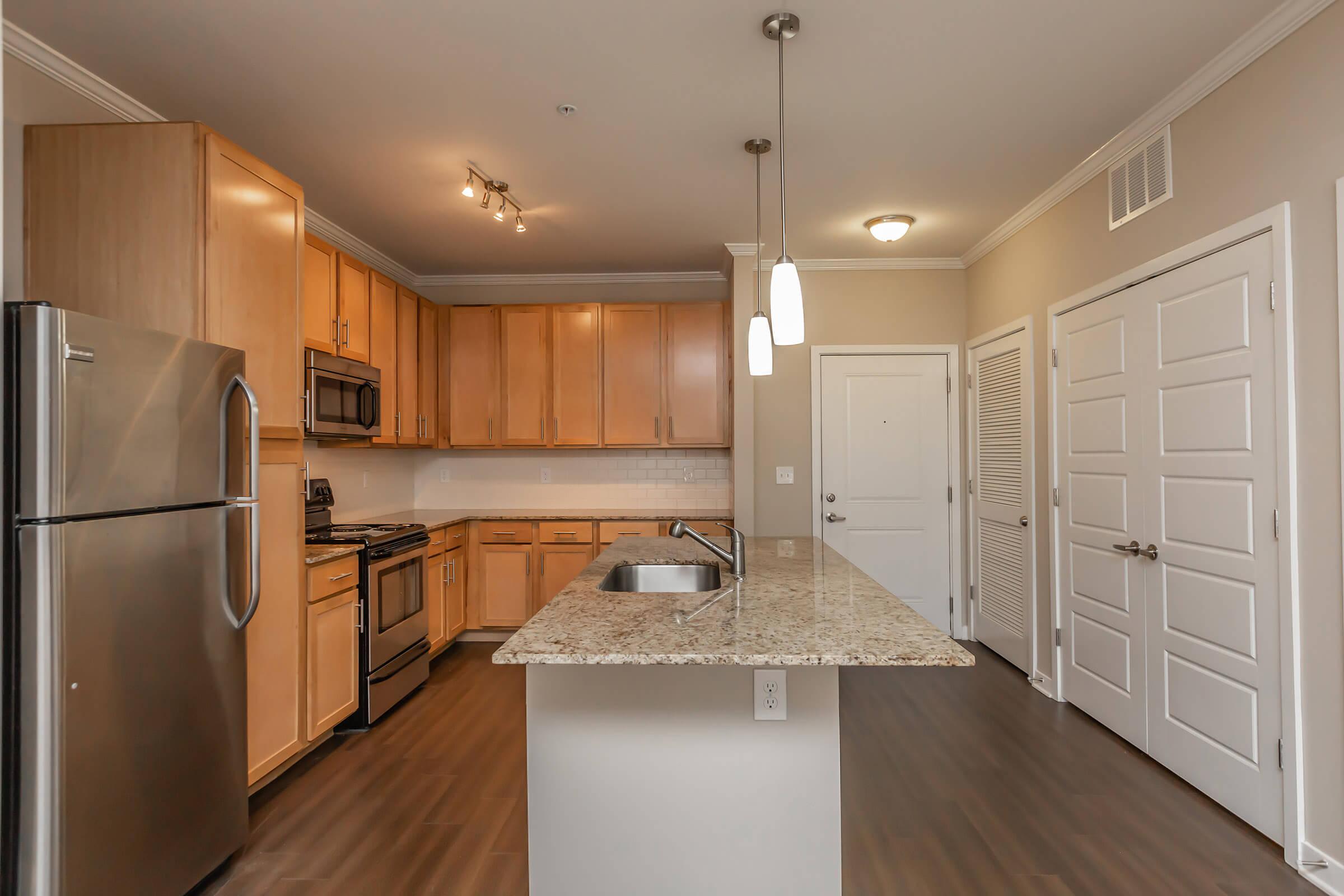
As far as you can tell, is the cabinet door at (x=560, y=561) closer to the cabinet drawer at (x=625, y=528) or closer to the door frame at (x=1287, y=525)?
the cabinet drawer at (x=625, y=528)

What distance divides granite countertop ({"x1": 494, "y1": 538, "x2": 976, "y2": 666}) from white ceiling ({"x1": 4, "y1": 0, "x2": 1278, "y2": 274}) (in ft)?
5.71

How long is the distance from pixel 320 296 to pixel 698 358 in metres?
2.36

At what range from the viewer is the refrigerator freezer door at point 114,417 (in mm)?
1544

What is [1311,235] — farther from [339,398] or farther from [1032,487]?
[339,398]

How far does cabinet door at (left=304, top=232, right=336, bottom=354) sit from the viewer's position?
130 inches

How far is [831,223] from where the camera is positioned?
388 centimetres

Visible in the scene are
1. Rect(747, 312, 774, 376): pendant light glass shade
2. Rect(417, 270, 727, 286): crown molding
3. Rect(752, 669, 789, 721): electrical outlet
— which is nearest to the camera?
Rect(752, 669, 789, 721): electrical outlet

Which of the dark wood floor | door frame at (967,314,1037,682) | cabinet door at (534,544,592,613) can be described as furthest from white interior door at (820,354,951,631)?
cabinet door at (534,544,592,613)

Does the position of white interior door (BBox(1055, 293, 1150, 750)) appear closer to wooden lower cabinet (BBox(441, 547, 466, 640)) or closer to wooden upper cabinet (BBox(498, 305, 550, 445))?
wooden upper cabinet (BBox(498, 305, 550, 445))

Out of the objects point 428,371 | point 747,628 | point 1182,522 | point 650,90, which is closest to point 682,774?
point 747,628

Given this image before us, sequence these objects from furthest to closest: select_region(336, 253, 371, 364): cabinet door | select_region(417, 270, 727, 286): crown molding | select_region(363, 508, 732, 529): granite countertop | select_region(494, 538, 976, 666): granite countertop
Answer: select_region(417, 270, 727, 286): crown molding, select_region(363, 508, 732, 529): granite countertop, select_region(336, 253, 371, 364): cabinet door, select_region(494, 538, 976, 666): granite countertop

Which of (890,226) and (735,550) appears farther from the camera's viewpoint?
(890,226)

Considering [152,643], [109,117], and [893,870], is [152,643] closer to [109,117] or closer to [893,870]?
[109,117]

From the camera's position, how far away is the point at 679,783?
5.58 ft
